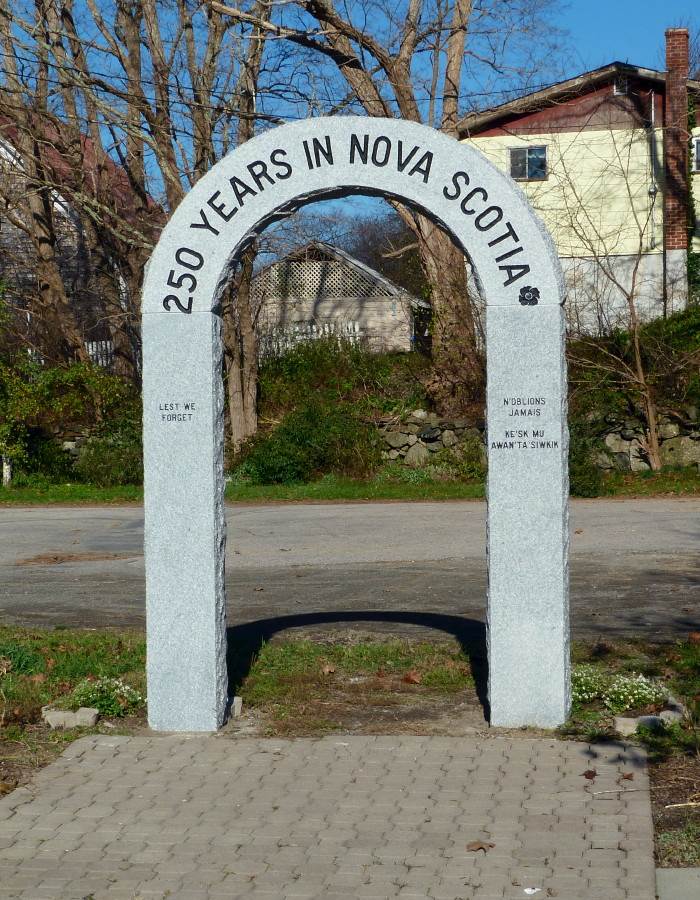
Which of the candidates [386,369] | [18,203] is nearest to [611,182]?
[386,369]

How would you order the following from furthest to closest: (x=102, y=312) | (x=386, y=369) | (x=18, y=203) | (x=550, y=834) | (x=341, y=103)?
(x=102, y=312) < (x=18, y=203) < (x=386, y=369) < (x=341, y=103) < (x=550, y=834)

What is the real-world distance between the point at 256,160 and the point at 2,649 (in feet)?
13.6

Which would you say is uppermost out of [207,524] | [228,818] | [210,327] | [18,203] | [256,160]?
[18,203]

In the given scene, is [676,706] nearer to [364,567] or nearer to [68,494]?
[364,567]

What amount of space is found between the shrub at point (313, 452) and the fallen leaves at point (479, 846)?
16.9 m

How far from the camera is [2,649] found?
862cm

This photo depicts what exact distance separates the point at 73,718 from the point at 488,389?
314cm


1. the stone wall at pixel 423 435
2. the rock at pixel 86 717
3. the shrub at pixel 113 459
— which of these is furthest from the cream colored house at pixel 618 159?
the rock at pixel 86 717

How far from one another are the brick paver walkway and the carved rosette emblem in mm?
2431

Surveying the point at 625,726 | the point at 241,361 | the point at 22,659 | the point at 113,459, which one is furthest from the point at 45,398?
the point at 625,726

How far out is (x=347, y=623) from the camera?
976 centimetres

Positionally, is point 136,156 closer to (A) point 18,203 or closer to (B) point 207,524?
(A) point 18,203

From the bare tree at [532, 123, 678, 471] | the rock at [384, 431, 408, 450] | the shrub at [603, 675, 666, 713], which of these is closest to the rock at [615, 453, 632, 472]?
the rock at [384, 431, 408, 450]

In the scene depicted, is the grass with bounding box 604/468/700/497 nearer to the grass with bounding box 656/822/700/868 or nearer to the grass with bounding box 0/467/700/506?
the grass with bounding box 0/467/700/506
